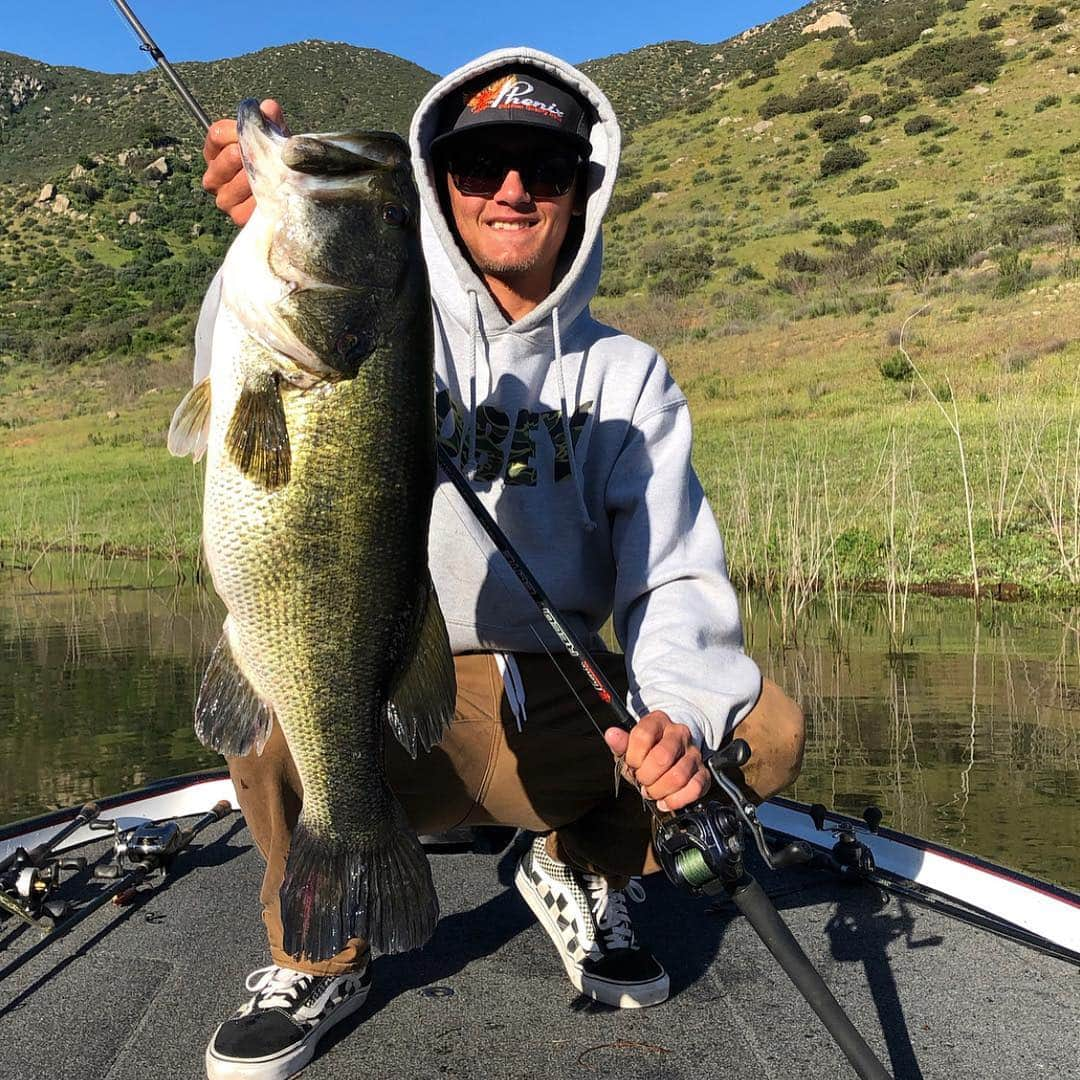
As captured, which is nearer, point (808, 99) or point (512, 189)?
point (512, 189)

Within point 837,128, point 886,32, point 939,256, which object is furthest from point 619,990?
point 886,32

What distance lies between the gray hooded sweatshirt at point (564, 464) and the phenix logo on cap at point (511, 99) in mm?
77

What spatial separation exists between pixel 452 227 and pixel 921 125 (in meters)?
43.7

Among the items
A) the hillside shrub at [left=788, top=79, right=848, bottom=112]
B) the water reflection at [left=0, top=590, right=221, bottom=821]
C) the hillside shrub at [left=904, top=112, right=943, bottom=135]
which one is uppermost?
the hillside shrub at [left=788, top=79, right=848, bottom=112]

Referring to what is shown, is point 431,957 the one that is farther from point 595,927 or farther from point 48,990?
point 48,990

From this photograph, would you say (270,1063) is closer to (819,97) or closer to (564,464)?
(564,464)

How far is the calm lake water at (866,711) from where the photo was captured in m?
5.73

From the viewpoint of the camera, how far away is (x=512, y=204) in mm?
3193

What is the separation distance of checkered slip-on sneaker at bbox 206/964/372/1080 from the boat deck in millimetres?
72

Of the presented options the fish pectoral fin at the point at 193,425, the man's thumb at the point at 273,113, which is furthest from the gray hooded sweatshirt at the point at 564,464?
the fish pectoral fin at the point at 193,425

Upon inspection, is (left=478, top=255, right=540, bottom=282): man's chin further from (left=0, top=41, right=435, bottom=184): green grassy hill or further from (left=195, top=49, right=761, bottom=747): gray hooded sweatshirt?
(left=0, top=41, right=435, bottom=184): green grassy hill

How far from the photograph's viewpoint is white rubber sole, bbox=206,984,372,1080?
2.47 m

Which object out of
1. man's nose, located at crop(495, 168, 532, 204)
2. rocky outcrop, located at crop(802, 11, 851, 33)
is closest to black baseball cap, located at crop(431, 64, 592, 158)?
man's nose, located at crop(495, 168, 532, 204)

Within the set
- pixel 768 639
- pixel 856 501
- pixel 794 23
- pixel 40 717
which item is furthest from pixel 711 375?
pixel 794 23
